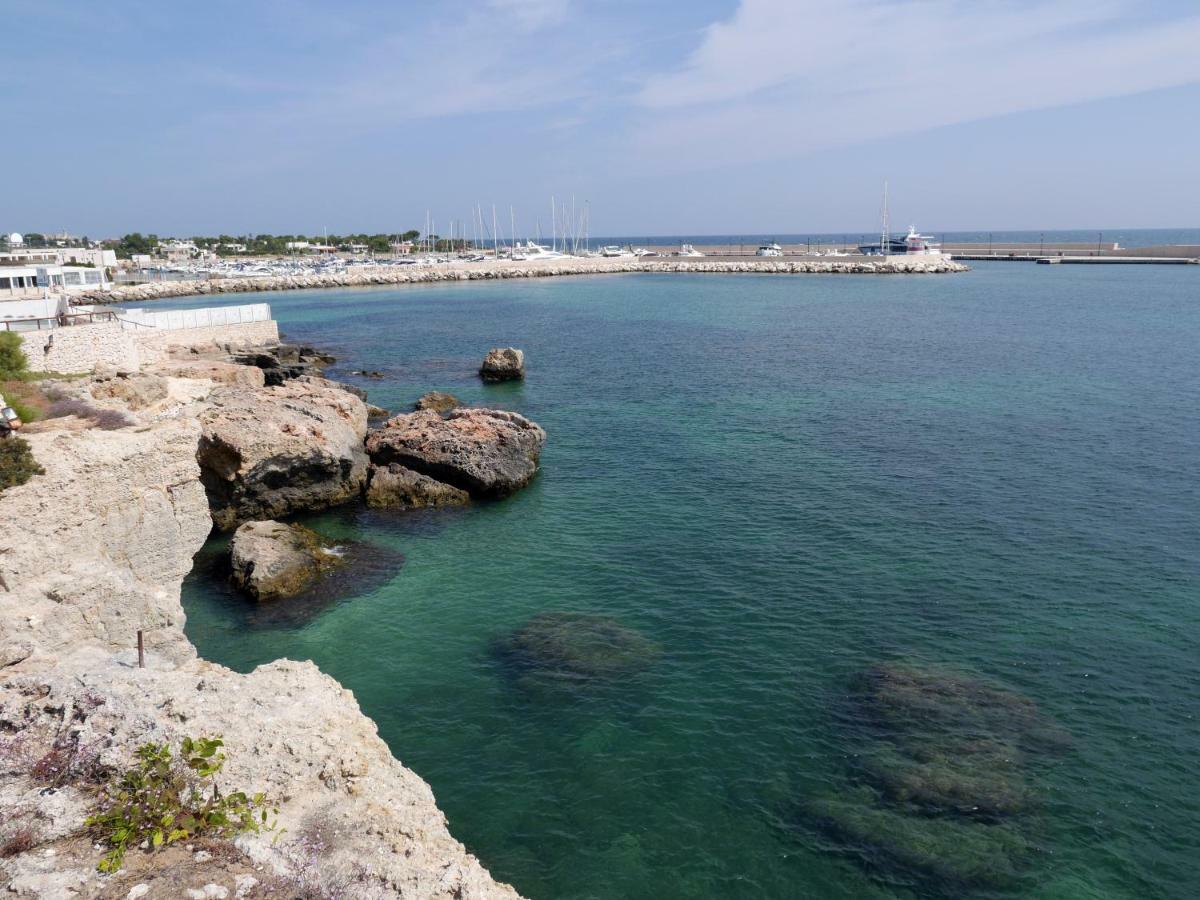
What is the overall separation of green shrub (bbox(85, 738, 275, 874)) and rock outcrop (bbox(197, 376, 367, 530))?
1960 cm

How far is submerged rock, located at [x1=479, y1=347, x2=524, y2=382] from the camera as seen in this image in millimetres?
55000

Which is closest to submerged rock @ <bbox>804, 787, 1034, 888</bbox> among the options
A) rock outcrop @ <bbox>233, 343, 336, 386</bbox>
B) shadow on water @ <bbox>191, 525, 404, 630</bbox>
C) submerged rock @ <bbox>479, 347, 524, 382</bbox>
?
shadow on water @ <bbox>191, 525, 404, 630</bbox>

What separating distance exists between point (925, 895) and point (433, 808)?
8.10 metres

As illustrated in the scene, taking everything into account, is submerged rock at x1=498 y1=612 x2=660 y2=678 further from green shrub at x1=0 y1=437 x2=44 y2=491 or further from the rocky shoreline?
green shrub at x1=0 y1=437 x2=44 y2=491

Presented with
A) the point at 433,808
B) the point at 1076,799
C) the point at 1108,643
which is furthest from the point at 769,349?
the point at 433,808

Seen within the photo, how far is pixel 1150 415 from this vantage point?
41500 mm

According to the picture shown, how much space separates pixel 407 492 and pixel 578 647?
1349cm

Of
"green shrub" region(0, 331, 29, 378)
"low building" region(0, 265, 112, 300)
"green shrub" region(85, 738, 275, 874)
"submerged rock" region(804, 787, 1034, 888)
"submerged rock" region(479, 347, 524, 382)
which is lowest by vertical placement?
"submerged rock" region(804, 787, 1034, 888)

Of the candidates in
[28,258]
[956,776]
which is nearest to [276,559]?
[956,776]

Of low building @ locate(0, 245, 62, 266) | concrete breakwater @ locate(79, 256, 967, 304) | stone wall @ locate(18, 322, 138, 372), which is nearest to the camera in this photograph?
stone wall @ locate(18, 322, 138, 372)

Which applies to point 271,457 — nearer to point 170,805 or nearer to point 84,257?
point 170,805

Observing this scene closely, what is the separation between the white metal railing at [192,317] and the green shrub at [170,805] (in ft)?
153

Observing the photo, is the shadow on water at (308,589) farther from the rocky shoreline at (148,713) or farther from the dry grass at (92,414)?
the dry grass at (92,414)

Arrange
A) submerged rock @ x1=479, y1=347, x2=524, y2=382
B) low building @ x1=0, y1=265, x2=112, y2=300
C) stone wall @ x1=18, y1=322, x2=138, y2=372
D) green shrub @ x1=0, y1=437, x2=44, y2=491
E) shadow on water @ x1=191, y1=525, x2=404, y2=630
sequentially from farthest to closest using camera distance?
submerged rock @ x1=479, y1=347, x2=524, y2=382 < low building @ x1=0, y1=265, x2=112, y2=300 < stone wall @ x1=18, y1=322, x2=138, y2=372 < shadow on water @ x1=191, y1=525, x2=404, y2=630 < green shrub @ x1=0, y1=437, x2=44, y2=491
